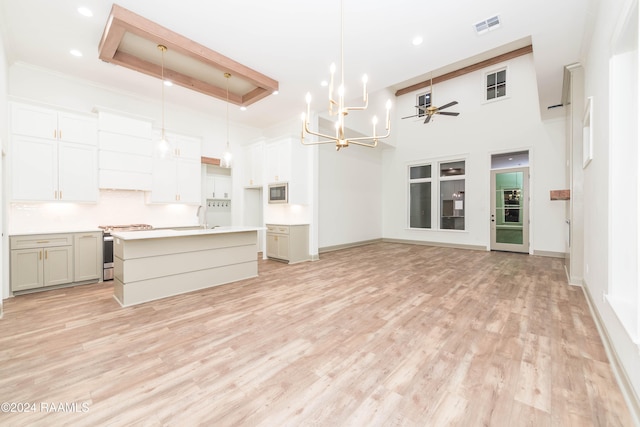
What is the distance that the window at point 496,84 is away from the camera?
7.13 meters

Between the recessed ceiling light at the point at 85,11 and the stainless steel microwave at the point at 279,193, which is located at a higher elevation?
the recessed ceiling light at the point at 85,11

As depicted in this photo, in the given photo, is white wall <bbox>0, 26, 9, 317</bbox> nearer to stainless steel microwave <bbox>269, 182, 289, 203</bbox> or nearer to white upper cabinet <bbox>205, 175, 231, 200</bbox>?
white upper cabinet <bbox>205, 175, 231, 200</bbox>

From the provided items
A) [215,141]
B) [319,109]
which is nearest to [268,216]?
[215,141]

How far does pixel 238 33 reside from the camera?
3.40 meters

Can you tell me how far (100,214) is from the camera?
187 inches

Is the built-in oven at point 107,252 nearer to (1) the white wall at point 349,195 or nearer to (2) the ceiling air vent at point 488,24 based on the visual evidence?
(1) the white wall at point 349,195

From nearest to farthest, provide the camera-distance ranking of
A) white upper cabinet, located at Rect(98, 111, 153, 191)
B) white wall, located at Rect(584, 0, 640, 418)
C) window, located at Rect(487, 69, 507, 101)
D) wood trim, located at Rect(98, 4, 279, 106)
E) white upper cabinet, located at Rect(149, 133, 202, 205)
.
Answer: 1. white wall, located at Rect(584, 0, 640, 418)
2. wood trim, located at Rect(98, 4, 279, 106)
3. white upper cabinet, located at Rect(98, 111, 153, 191)
4. white upper cabinet, located at Rect(149, 133, 202, 205)
5. window, located at Rect(487, 69, 507, 101)

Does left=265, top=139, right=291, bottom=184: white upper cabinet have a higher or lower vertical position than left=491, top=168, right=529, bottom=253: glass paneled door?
higher

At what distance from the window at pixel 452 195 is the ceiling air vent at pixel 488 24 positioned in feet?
16.8

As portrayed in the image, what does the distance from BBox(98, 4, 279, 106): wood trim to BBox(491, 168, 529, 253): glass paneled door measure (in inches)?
254

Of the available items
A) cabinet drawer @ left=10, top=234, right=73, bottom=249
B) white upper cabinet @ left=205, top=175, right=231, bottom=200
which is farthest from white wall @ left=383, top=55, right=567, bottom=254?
cabinet drawer @ left=10, top=234, right=73, bottom=249

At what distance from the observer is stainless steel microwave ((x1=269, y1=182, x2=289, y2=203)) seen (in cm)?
597

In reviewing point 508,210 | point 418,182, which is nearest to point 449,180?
point 418,182

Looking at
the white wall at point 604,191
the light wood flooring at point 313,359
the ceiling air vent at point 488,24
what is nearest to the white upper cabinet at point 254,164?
the light wood flooring at point 313,359
